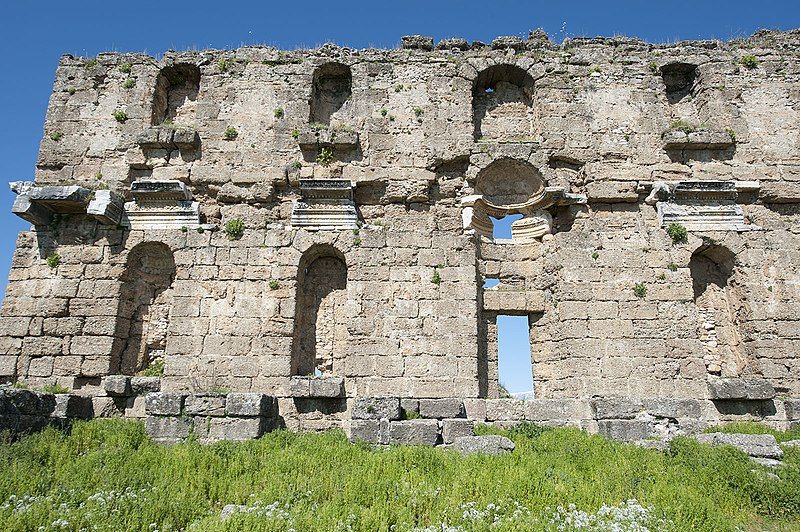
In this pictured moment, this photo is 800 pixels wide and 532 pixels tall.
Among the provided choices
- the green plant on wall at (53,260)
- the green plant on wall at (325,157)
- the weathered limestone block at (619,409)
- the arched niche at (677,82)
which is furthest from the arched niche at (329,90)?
the weathered limestone block at (619,409)

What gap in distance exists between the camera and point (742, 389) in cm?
1102

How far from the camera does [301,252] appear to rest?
12.3m

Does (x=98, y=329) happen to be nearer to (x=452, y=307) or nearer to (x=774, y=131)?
(x=452, y=307)

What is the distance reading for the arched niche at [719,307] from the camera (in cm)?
1209

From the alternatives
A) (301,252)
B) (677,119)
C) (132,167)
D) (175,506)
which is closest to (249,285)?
(301,252)

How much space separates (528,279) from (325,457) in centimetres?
686

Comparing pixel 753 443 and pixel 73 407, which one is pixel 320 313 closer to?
pixel 73 407

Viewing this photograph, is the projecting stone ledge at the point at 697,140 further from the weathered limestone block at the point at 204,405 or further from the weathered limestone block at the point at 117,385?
the weathered limestone block at the point at 117,385

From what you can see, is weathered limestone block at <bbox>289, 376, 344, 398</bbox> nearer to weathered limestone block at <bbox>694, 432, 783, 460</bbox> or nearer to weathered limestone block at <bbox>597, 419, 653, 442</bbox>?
weathered limestone block at <bbox>597, 419, 653, 442</bbox>

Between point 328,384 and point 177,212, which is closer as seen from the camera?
point 328,384

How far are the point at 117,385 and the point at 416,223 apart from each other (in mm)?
7405

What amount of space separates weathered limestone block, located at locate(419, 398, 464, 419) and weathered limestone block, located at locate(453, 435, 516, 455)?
3.16 ft

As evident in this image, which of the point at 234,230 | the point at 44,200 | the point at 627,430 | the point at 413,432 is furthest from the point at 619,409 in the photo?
the point at 44,200

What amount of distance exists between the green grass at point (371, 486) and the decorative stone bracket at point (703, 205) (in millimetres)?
6002
